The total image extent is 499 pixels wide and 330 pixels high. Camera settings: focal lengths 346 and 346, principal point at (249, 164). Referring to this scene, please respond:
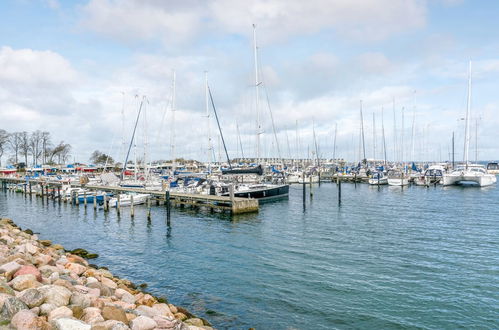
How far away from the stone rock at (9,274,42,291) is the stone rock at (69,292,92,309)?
4.28ft

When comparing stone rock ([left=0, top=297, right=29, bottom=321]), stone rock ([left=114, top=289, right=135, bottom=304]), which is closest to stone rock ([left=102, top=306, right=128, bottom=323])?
stone rock ([left=0, top=297, right=29, bottom=321])

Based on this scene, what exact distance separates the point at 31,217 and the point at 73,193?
9.70 metres

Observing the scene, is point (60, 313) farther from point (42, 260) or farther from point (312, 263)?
point (312, 263)

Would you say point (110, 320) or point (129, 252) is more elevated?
point (110, 320)

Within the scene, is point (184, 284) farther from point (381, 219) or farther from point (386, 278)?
point (381, 219)

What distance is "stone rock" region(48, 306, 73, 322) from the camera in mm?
7312

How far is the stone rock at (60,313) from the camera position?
7312 mm

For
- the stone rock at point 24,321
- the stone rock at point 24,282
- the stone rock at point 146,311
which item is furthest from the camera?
the stone rock at point 146,311

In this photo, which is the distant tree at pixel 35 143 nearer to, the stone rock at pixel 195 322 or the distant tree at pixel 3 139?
the distant tree at pixel 3 139

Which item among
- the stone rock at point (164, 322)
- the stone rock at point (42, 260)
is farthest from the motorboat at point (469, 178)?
the stone rock at point (42, 260)

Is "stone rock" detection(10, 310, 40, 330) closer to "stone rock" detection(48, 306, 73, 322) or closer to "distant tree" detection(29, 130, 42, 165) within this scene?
"stone rock" detection(48, 306, 73, 322)

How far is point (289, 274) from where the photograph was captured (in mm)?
16172

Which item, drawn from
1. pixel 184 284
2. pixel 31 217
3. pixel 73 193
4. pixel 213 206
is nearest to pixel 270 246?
pixel 184 284

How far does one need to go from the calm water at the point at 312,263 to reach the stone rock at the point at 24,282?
5.52 metres
